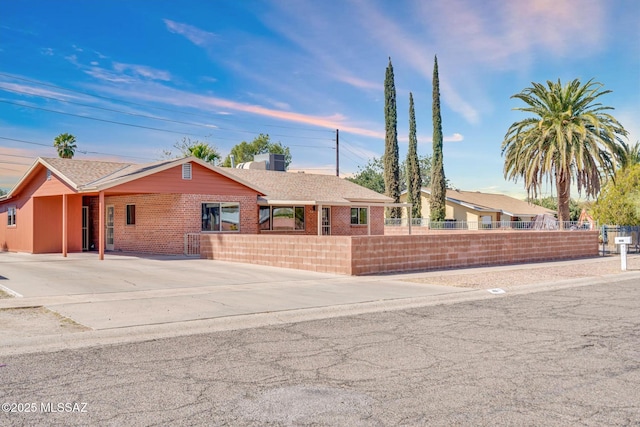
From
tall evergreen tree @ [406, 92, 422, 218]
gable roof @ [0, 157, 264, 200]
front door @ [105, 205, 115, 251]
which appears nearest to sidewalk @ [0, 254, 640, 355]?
gable roof @ [0, 157, 264, 200]

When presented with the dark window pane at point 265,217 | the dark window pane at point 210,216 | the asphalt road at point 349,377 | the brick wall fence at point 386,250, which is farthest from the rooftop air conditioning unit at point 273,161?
the asphalt road at point 349,377

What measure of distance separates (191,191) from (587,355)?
1935 cm

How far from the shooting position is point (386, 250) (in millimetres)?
16359

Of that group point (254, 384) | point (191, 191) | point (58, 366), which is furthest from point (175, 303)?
point (191, 191)

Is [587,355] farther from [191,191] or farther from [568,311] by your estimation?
[191,191]

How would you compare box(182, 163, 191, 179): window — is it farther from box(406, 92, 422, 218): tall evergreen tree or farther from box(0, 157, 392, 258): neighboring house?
box(406, 92, 422, 218): tall evergreen tree

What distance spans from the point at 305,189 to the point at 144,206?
10125 mm

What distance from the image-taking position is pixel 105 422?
4.44 m

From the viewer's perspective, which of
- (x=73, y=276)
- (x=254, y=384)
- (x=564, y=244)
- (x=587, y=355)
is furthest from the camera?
(x=564, y=244)

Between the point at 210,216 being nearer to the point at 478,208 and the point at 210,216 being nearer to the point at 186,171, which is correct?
the point at 186,171

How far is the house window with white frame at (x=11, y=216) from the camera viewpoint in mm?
29205

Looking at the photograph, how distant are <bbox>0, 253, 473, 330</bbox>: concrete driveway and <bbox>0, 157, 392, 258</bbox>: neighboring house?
5642 millimetres

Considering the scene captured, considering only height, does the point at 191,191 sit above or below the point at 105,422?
above

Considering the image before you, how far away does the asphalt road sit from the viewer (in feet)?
15.1
